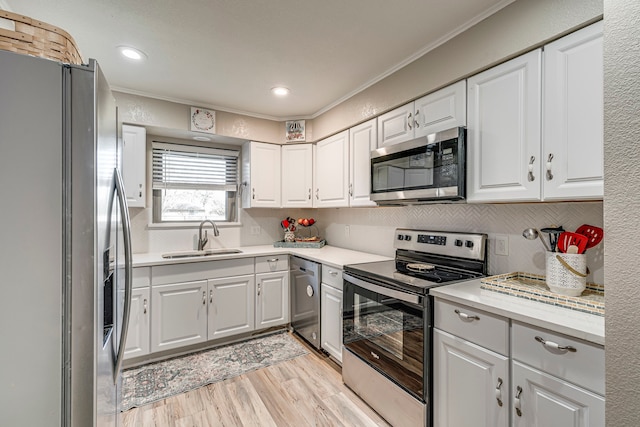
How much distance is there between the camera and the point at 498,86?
1565 mm

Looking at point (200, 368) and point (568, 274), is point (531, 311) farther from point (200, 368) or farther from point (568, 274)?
point (200, 368)

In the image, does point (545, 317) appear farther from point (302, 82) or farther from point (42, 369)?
point (302, 82)

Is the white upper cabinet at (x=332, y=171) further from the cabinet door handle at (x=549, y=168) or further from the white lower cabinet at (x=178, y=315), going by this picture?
the cabinet door handle at (x=549, y=168)

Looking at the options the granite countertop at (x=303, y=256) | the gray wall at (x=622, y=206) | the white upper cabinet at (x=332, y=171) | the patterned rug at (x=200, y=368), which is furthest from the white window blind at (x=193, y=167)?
the gray wall at (x=622, y=206)

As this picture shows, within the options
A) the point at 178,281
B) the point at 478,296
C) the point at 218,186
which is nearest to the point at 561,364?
the point at 478,296

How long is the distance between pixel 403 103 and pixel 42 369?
230cm

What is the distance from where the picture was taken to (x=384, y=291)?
1776 mm

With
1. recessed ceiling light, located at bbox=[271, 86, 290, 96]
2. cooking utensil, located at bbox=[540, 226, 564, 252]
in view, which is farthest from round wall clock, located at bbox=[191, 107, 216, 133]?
cooking utensil, located at bbox=[540, 226, 564, 252]

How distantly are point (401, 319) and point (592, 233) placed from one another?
102 centimetres

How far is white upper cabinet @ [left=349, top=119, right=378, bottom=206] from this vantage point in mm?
2455

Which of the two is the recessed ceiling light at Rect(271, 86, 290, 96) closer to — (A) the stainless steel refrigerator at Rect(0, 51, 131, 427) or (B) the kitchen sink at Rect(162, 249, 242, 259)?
(B) the kitchen sink at Rect(162, 249, 242, 259)

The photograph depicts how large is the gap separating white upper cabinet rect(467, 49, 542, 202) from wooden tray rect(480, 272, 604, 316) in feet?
1.46

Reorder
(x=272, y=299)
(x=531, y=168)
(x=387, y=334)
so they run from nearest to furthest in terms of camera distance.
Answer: (x=531, y=168) < (x=387, y=334) < (x=272, y=299)

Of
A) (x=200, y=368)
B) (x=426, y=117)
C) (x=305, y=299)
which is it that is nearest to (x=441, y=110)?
(x=426, y=117)
